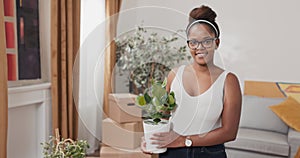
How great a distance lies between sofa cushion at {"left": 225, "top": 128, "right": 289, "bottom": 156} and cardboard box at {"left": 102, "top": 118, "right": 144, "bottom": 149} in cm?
239

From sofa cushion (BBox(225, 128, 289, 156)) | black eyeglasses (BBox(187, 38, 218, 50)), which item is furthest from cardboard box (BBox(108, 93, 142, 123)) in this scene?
sofa cushion (BBox(225, 128, 289, 156))

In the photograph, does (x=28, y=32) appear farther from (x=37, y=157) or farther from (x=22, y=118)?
(x=37, y=157)

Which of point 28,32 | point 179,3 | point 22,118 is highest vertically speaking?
point 179,3

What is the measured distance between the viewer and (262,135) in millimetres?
3180

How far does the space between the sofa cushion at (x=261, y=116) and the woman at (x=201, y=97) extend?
8.76ft

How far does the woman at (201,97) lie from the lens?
865 millimetres

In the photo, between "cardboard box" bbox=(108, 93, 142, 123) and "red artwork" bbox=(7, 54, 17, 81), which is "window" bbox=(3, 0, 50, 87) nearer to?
"red artwork" bbox=(7, 54, 17, 81)

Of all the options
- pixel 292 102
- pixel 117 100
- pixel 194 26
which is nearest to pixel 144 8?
pixel 194 26

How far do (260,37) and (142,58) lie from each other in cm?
327

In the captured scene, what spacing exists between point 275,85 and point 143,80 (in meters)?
3.33

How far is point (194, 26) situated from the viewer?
0.87m

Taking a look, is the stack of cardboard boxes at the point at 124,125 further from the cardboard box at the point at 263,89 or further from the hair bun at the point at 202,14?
the cardboard box at the point at 263,89

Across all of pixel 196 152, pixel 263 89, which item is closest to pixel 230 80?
pixel 196 152

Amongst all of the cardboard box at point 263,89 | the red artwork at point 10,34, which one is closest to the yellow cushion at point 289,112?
the cardboard box at point 263,89
